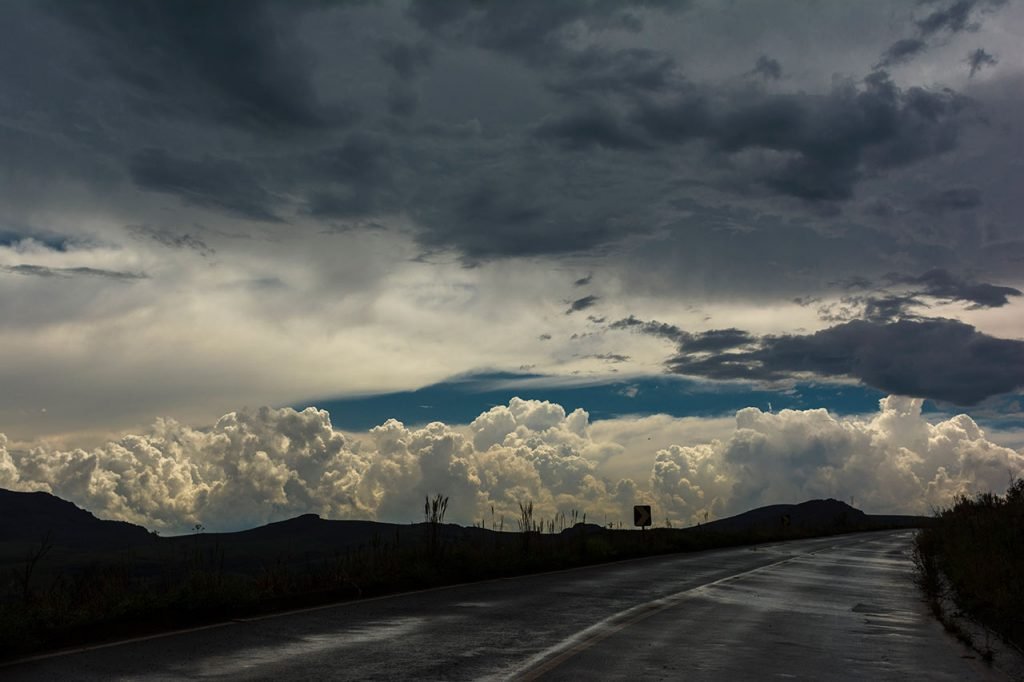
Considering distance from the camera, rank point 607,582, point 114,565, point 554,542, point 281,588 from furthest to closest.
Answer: point 554,542, point 607,582, point 281,588, point 114,565

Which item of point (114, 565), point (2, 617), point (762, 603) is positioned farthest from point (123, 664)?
point (762, 603)

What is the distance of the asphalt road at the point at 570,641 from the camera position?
32.0ft

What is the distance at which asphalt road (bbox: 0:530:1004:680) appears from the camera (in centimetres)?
975

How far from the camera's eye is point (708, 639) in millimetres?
12320

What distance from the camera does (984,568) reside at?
1630 cm

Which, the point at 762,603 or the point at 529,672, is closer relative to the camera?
the point at 529,672

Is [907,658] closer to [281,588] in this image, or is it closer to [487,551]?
[281,588]

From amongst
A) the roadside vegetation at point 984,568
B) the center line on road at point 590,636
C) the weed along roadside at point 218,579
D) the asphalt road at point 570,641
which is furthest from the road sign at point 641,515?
the center line on road at point 590,636

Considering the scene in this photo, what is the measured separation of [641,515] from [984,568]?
20.8 m

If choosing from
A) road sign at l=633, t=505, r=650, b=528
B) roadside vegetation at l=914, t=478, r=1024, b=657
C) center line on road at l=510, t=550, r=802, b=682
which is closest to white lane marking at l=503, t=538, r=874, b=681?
center line on road at l=510, t=550, r=802, b=682

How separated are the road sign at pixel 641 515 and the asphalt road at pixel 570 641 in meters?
16.5

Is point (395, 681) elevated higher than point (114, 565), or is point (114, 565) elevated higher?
point (114, 565)

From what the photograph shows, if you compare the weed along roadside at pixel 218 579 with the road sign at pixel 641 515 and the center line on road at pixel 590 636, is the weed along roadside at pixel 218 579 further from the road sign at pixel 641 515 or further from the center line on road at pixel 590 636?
the road sign at pixel 641 515

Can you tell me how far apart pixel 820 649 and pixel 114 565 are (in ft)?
32.8
